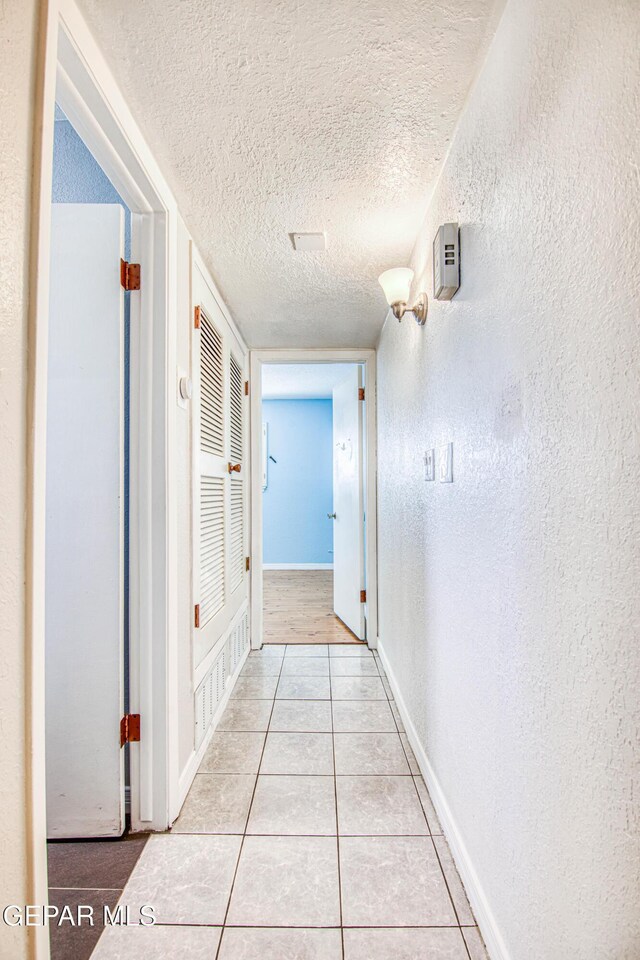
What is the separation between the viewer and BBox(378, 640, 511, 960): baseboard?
1050mm

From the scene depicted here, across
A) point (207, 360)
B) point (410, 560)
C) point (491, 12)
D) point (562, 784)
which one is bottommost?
point (562, 784)

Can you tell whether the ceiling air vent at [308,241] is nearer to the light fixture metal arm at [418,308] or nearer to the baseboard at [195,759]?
the light fixture metal arm at [418,308]

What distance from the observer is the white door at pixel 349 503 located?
338 cm

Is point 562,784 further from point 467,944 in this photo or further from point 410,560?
point 410,560

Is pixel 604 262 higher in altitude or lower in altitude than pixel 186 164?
lower

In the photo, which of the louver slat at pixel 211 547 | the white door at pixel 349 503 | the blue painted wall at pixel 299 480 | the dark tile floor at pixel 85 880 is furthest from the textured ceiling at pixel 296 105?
the blue painted wall at pixel 299 480

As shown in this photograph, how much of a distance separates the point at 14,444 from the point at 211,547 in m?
1.47

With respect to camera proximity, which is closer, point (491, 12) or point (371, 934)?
point (491, 12)

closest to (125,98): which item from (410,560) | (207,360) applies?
(207,360)

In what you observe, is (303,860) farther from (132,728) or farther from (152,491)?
(152,491)

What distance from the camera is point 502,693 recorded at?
1.02 metres

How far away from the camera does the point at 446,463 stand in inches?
56.7

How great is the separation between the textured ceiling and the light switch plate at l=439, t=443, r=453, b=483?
871 millimetres

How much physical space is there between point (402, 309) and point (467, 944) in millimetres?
1906
